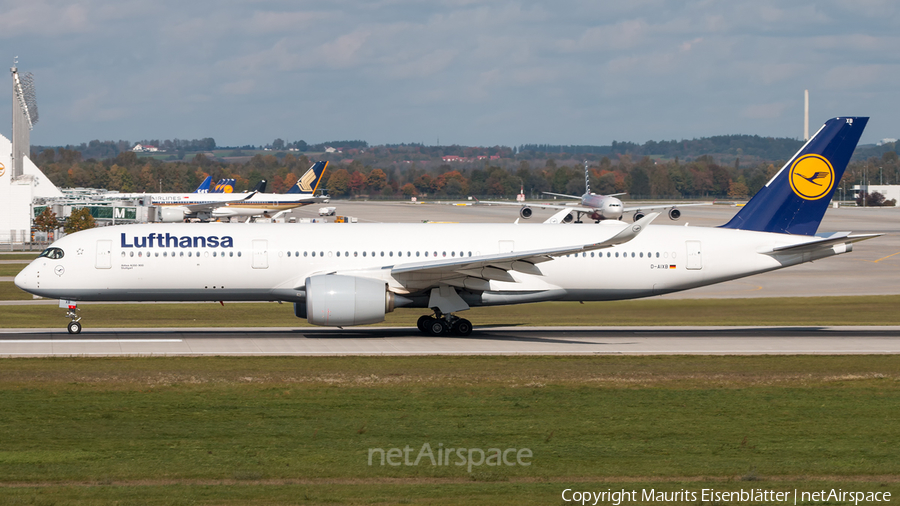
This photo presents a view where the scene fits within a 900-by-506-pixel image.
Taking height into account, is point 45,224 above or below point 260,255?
below

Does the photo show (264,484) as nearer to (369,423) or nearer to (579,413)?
(369,423)

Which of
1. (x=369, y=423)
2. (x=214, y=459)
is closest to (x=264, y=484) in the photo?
(x=214, y=459)

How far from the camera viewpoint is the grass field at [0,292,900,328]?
39.4 m

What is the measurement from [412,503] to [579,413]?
285 inches

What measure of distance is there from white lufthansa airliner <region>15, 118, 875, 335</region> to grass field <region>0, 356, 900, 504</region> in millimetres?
5170

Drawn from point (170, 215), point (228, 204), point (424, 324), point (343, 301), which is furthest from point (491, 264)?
point (228, 204)

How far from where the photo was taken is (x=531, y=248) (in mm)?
33844

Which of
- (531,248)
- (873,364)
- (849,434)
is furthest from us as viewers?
(531,248)

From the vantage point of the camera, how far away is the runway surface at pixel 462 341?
2900cm

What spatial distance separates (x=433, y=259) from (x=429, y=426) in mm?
15090

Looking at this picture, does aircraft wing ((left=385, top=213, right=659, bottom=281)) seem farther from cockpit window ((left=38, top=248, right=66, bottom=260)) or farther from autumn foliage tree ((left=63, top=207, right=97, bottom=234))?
autumn foliage tree ((left=63, top=207, right=97, bottom=234))

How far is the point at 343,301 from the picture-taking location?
98.9 feet

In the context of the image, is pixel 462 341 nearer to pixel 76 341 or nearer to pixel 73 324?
pixel 76 341

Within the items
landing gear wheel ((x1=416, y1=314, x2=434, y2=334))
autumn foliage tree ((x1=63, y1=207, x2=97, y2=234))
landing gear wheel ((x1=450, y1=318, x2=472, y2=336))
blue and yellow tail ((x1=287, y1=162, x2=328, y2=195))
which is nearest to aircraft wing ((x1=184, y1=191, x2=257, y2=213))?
blue and yellow tail ((x1=287, y1=162, x2=328, y2=195))
